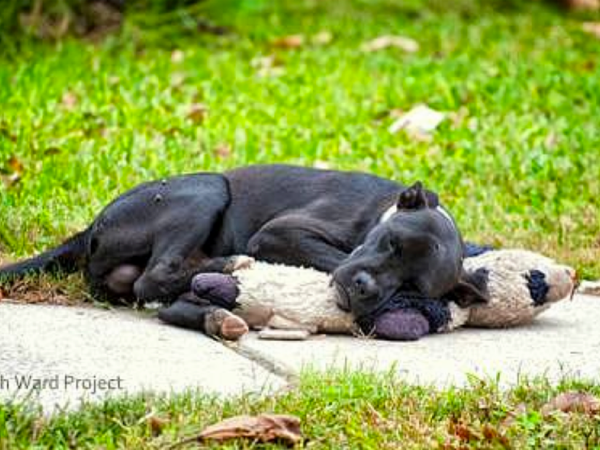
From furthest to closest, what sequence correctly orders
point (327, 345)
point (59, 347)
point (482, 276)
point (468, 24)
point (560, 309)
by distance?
point (468, 24), point (560, 309), point (482, 276), point (327, 345), point (59, 347)

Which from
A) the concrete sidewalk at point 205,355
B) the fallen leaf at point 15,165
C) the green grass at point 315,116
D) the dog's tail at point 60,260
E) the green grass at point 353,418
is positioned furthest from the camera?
the fallen leaf at point 15,165

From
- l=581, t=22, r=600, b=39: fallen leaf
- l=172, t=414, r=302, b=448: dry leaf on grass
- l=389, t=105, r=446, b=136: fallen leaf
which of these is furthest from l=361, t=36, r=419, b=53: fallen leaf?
l=172, t=414, r=302, b=448: dry leaf on grass

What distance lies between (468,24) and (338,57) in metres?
2.46

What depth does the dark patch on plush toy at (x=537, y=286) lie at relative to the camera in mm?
6098

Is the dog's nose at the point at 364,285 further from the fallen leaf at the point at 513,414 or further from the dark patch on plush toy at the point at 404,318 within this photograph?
the fallen leaf at the point at 513,414

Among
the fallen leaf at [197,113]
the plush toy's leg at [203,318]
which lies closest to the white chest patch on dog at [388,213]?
the plush toy's leg at [203,318]

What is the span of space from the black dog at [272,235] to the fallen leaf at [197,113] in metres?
3.40

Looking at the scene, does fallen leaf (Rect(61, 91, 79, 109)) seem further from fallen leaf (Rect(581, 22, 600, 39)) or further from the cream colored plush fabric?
fallen leaf (Rect(581, 22, 600, 39))

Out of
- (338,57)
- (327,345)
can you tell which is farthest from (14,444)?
(338,57)

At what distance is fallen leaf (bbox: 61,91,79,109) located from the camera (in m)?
10.2

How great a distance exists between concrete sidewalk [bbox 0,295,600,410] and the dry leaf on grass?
36cm

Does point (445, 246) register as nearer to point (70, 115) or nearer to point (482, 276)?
point (482, 276)

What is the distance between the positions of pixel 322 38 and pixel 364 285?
7.65 m

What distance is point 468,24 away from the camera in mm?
14297
